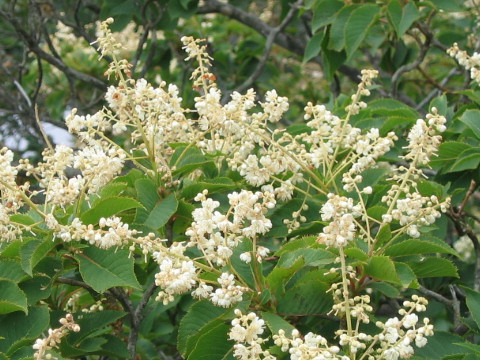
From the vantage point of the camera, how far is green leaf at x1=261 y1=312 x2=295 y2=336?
1852 mm

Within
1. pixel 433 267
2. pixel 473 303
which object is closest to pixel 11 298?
pixel 433 267

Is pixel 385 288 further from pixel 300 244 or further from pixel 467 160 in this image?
pixel 467 160

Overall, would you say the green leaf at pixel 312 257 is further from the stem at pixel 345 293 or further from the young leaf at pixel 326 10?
the young leaf at pixel 326 10

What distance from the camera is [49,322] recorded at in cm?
207

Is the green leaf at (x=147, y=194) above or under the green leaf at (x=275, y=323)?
above

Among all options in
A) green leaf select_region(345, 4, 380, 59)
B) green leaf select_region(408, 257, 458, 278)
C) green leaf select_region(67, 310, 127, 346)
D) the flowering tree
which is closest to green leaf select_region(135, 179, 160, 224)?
the flowering tree

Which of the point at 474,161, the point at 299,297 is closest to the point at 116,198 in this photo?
the point at 299,297

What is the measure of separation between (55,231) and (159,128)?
49cm

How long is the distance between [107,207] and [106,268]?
165 mm

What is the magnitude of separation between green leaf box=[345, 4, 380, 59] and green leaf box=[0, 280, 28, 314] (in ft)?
6.66

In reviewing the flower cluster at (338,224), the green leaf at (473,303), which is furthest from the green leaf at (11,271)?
the green leaf at (473,303)

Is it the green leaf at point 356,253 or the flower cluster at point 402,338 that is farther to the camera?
the green leaf at point 356,253

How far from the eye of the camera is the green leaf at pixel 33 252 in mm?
2000

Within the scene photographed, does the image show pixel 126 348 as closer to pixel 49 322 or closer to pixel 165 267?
pixel 49 322
